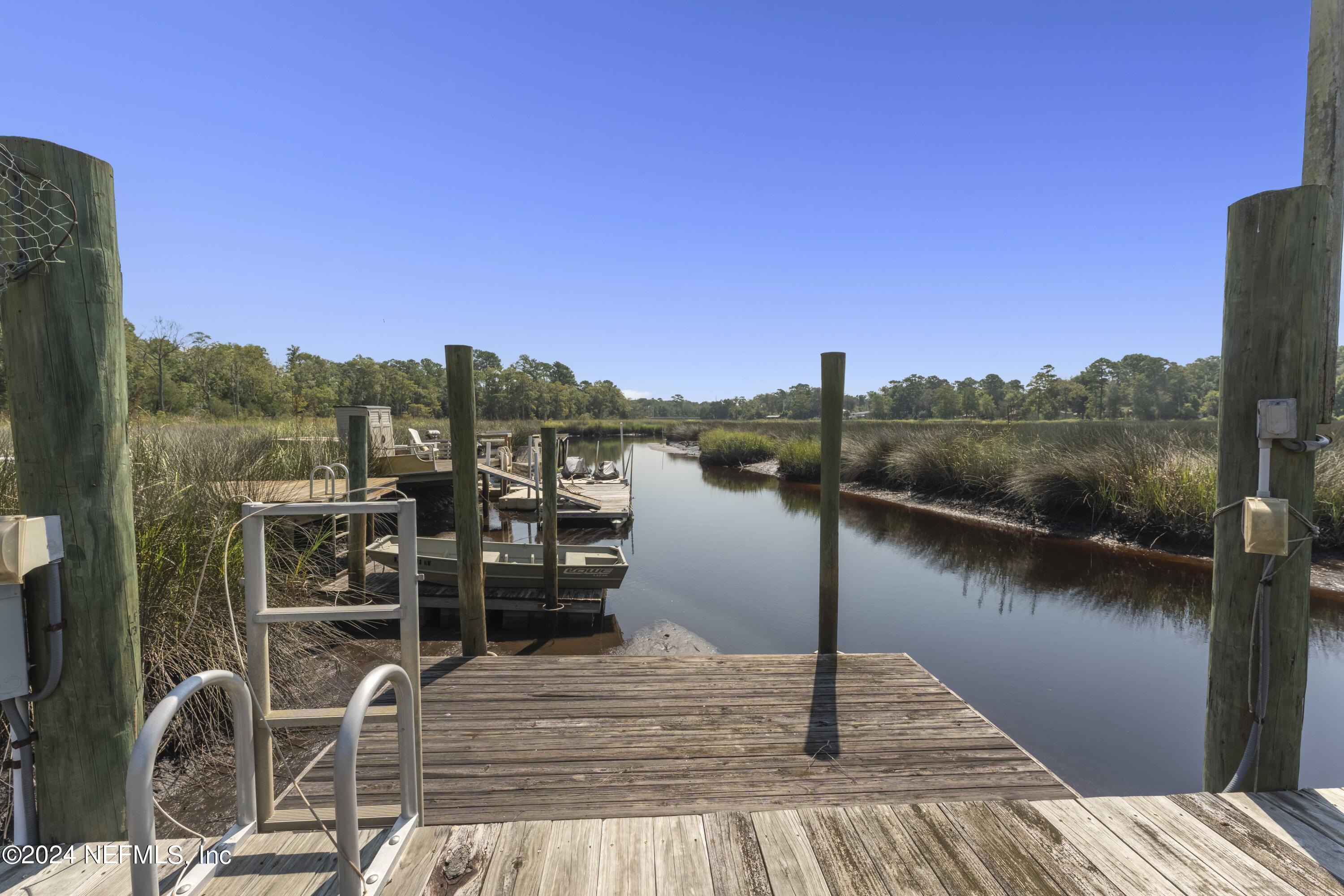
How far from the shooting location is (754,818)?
6.98 ft

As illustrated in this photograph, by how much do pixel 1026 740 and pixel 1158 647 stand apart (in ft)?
10.3

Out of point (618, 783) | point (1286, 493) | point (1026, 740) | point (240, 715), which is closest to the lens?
point (240, 715)

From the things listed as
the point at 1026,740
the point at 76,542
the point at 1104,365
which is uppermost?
the point at 1104,365

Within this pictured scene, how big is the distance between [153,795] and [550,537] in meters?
5.63

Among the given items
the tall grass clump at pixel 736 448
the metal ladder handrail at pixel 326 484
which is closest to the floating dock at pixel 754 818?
the metal ladder handrail at pixel 326 484

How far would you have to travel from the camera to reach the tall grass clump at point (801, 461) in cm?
2392

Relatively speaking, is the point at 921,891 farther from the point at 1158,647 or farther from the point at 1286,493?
the point at 1158,647

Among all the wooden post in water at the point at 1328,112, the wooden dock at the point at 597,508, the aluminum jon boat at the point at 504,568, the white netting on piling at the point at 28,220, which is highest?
the wooden post in water at the point at 1328,112

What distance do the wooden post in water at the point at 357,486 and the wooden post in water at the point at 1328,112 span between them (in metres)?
7.60

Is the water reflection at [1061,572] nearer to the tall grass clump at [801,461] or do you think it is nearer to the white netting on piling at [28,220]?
the white netting on piling at [28,220]

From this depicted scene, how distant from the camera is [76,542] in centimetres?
184

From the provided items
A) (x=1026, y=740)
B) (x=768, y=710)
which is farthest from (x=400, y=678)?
(x=1026, y=740)

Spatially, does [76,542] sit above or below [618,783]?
above

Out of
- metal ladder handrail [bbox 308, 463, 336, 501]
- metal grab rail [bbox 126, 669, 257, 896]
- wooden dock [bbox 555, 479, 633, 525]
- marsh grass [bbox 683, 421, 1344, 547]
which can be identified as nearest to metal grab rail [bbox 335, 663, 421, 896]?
metal grab rail [bbox 126, 669, 257, 896]
